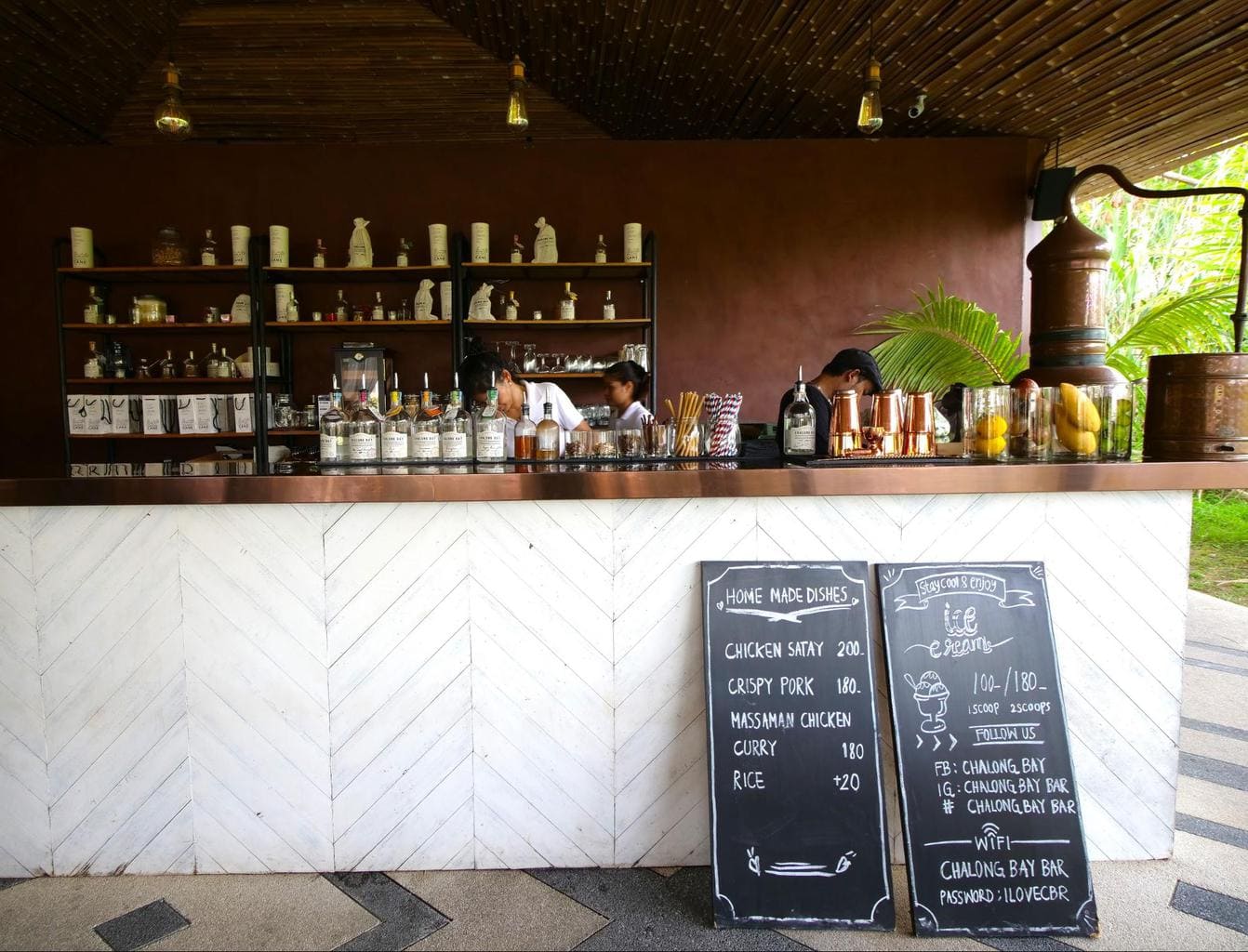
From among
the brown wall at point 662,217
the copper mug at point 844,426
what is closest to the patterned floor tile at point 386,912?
the copper mug at point 844,426

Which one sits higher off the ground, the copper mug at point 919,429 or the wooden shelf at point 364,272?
the wooden shelf at point 364,272

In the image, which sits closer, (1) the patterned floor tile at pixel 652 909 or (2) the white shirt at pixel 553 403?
(1) the patterned floor tile at pixel 652 909

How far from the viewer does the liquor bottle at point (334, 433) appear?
8.14ft

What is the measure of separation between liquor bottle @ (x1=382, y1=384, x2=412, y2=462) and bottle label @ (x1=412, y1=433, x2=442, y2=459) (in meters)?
0.04

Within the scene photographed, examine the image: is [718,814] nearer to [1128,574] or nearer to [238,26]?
[1128,574]

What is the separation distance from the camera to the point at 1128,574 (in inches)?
84.0

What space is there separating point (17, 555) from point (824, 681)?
2211 millimetres

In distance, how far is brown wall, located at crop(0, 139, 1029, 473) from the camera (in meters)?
5.04

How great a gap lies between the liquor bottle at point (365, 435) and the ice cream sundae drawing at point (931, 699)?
1.74 meters

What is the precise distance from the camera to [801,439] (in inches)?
95.7

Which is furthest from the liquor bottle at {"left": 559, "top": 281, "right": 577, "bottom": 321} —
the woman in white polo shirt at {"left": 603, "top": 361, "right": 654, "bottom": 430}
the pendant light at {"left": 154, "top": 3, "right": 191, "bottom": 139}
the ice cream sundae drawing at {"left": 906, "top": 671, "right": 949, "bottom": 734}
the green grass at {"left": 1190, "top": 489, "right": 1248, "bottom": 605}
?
the green grass at {"left": 1190, "top": 489, "right": 1248, "bottom": 605}

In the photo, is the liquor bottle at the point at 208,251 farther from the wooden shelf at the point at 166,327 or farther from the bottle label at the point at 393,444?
the bottle label at the point at 393,444

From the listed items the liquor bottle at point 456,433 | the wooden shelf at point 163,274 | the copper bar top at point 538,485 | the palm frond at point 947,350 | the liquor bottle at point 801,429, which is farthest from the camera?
the wooden shelf at point 163,274

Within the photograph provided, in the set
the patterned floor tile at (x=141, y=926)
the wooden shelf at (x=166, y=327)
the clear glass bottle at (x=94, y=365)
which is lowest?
the patterned floor tile at (x=141, y=926)
